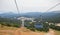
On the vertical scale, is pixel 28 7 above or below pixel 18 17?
above

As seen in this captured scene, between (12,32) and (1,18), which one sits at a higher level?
(1,18)

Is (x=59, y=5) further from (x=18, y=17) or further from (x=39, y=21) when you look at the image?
(x=18, y=17)

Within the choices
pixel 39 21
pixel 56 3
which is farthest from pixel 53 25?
pixel 56 3

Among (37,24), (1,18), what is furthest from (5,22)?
(37,24)

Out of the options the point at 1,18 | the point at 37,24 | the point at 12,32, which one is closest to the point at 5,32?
the point at 12,32

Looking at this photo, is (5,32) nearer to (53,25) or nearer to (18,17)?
(18,17)

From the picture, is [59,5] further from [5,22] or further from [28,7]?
[5,22]

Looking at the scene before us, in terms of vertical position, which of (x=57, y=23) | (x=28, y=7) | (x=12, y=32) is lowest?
(x=12, y=32)
